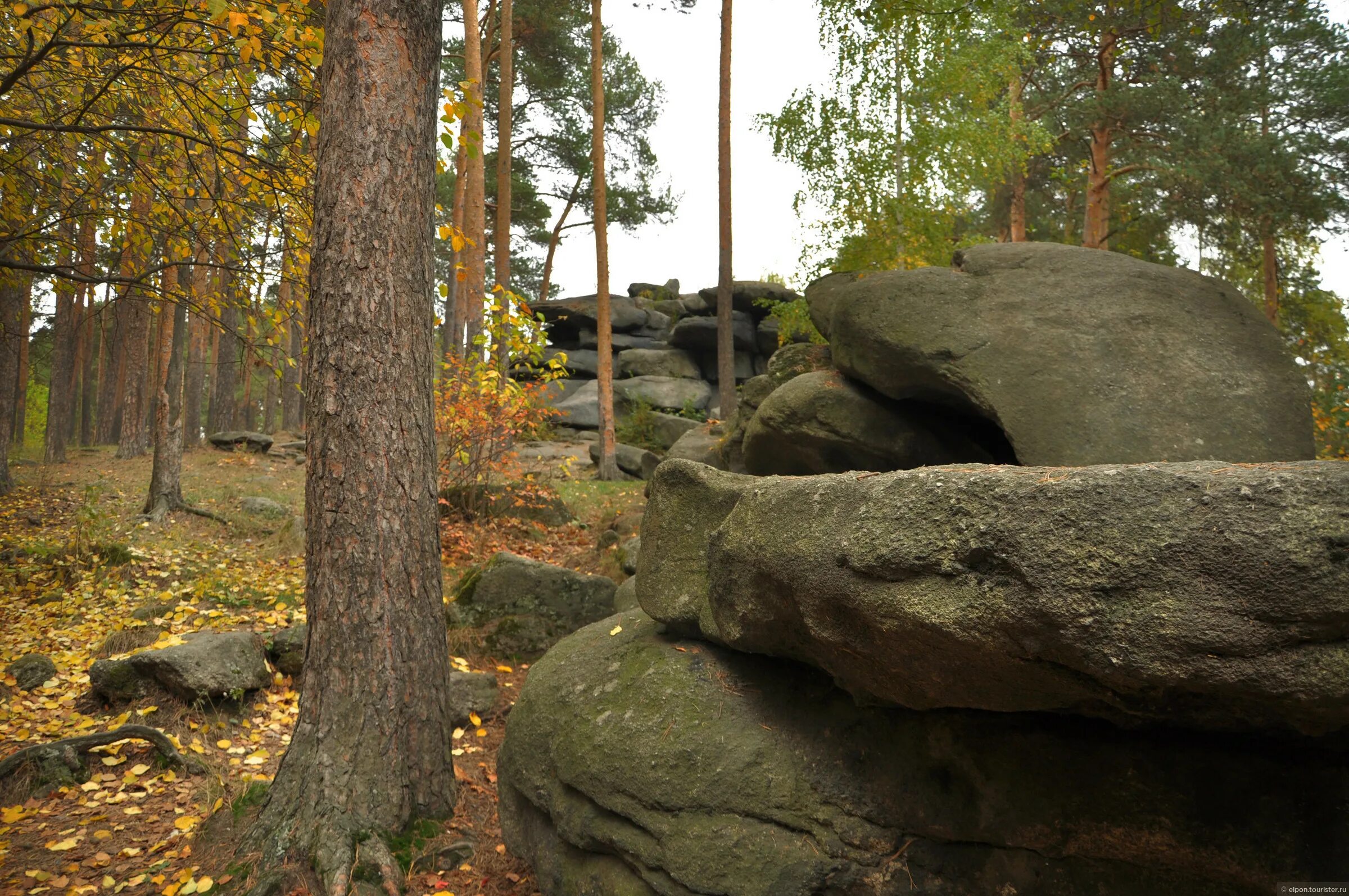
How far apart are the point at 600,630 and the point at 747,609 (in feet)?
4.80

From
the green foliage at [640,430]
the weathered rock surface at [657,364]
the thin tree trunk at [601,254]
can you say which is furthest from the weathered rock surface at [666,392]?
the thin tree trunk at [601,254]

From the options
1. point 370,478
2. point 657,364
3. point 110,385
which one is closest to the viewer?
point 370,478

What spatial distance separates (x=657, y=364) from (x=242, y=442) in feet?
39.1

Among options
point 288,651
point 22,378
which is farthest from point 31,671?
point 22,378

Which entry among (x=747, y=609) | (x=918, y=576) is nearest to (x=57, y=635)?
(x=747, y=609)

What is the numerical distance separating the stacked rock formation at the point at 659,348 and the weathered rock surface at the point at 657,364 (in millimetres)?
24

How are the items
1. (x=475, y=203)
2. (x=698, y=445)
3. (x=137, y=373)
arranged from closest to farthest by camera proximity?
(x=698, y=445) < (x=475, y=203) < (x=137, y=373)

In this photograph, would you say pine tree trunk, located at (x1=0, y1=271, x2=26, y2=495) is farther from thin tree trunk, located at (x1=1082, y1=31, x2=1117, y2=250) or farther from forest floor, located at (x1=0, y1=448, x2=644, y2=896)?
thin tree trunk, located at (x1=1082, y1=31, x2=1117, y2=250)

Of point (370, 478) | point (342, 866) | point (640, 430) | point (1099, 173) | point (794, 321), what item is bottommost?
point (342, 866)

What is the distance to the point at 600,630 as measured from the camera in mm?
4641

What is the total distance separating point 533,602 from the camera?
7004 millimetres

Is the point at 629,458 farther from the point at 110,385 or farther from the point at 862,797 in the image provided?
the point at 110,385

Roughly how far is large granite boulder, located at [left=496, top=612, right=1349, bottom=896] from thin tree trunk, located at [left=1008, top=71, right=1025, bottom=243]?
47.0ft

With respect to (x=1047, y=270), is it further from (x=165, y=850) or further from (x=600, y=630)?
(x=165, y=850)
